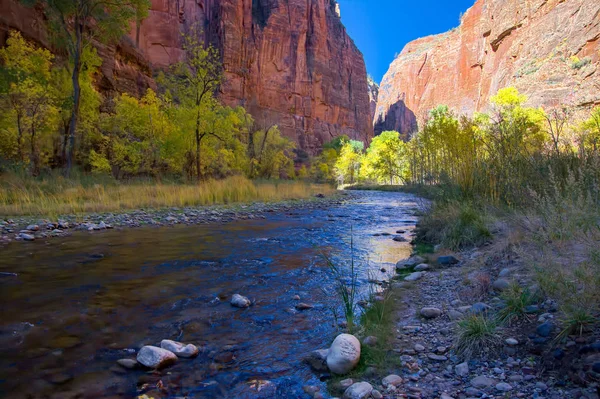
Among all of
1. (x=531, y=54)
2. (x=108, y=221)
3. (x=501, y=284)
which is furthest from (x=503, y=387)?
(x=531, y=54)

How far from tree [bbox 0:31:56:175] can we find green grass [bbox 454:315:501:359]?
58.6ft

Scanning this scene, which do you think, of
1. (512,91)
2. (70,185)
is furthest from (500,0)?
(70,185)

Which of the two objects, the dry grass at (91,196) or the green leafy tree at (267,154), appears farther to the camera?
the green leafy tree at (267,154)

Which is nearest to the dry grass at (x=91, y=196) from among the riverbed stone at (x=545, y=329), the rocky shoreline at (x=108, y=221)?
the rocky shoreline at (x=108, y=221)

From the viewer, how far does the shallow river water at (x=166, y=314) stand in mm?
2131

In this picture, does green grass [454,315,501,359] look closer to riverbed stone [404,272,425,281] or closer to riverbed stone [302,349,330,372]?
riverbed stone [302,349,330,372]

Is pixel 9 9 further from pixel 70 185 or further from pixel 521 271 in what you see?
pixel 521 271

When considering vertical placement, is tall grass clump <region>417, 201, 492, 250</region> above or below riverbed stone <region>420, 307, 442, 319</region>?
above

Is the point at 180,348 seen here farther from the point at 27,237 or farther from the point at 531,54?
the point at 531,54

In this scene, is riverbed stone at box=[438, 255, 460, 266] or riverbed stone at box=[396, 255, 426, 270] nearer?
riverbed stone at box=[438, 255, 460, 266]

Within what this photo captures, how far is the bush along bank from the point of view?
5.88 ft

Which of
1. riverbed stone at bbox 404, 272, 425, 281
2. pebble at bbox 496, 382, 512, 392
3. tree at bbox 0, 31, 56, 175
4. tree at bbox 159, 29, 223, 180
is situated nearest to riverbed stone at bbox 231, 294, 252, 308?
riverbed stone at bbox 404, 272, 425, 281

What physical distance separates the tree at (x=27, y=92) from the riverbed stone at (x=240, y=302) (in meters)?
15.8

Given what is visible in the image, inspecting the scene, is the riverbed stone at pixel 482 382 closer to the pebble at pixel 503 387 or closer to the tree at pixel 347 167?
the pebble at pixel 503 387
